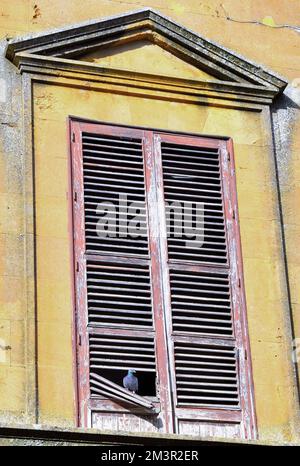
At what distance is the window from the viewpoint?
14.8 m

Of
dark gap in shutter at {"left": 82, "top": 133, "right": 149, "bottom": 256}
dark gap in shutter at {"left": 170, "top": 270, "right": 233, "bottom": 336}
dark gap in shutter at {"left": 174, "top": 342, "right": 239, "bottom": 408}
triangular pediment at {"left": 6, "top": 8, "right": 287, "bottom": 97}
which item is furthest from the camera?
triangular pediment at {"left": 6, "top": 8, "right": 287, "bottom": 97}

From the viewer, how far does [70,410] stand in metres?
14.5

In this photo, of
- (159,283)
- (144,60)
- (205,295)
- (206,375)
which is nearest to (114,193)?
(159,283)

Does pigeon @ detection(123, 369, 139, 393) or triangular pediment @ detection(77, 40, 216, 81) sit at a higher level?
triangular pediment @ detection(77, 40, 216, 81)

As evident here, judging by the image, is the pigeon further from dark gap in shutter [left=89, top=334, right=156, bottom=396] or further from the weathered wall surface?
the weathered wall surface

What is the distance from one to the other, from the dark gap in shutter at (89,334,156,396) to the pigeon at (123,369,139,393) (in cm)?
13

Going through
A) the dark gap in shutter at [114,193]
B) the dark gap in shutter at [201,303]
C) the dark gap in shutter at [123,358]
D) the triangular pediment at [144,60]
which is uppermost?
the triangular pediment at [144,60]

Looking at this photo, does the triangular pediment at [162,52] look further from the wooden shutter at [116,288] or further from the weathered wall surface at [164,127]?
the wooden shutter at [116,288]

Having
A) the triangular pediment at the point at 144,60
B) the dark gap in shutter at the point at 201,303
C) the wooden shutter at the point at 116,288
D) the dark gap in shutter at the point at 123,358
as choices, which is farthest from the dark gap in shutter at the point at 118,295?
the triangular pediment at the point at 144,60

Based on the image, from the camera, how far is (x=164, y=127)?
52.3 ft

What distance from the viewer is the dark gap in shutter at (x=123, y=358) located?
14.8 meters

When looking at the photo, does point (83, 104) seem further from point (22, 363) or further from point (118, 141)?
point (22, 363)

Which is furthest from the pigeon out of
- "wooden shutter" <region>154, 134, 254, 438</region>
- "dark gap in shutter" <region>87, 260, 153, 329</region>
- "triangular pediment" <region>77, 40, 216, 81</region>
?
"triangular pediment" <region>77, 40, 216, 81</region>

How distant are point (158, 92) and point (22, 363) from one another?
285 centimetres
